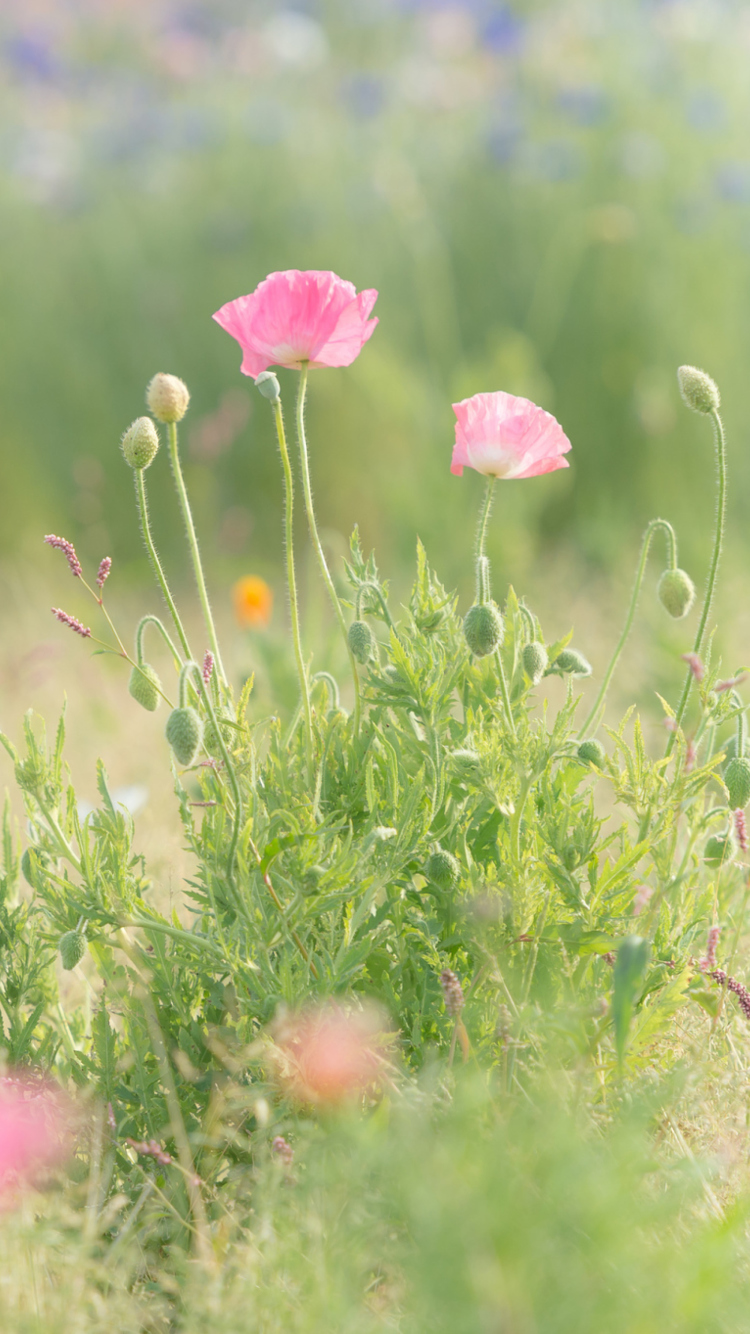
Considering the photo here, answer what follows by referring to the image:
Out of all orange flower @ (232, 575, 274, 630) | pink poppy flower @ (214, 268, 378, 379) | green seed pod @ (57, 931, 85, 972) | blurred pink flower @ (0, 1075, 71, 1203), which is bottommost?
orange flower @ (232, 575, 274, 630)

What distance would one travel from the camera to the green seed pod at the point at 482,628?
1077 mm

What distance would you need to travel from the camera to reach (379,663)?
4.00ft

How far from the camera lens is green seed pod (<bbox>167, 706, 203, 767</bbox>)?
40.4 inches

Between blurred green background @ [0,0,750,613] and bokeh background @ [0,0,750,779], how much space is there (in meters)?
0.01

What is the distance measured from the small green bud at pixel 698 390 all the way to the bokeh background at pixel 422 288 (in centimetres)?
206

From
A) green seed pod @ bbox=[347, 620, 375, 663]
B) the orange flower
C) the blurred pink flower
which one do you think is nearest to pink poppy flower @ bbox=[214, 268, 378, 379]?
green seed pod @ bbox=[347, 620, 375, 663]

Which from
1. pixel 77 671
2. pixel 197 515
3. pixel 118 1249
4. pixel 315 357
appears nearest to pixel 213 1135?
pixel 118 1249

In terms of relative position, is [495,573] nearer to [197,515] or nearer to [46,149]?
[197,515]

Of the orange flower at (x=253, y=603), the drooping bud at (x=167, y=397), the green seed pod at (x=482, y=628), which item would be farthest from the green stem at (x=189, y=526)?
the orange flower at (x=253, y=603)

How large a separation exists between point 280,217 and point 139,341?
28.3 inches

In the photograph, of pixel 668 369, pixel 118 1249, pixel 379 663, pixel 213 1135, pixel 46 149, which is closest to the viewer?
pixel 118 1249

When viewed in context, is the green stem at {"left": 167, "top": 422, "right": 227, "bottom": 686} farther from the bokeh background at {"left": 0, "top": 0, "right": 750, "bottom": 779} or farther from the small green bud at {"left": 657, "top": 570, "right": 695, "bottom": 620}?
the bokeh background at {"left": 0, "top": 0, "right": 750, "bottom": 779}

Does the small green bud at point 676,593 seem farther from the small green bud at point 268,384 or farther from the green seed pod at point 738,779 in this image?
the small green bud at point 268,384

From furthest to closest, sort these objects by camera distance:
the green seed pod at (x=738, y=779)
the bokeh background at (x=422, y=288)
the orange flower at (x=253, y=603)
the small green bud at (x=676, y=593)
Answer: the bokeh background at (x=422, y=288) < the orange flower at (x=253, y=603) < the small green bud at (x=676, y=593) < the green seed pod at (x=738, y=779)
